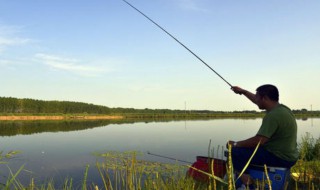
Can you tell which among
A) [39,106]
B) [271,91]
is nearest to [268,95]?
[271,91]

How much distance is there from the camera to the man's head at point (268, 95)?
14.5ft

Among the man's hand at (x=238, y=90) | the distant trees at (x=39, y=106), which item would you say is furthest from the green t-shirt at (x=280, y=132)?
the distant trees at (x=39, y=106)

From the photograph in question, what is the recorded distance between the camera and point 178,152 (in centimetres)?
1919

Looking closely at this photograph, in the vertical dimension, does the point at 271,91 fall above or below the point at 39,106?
below

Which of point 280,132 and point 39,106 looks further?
point 39,106

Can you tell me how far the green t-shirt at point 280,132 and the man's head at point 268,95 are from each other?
14 centimetres

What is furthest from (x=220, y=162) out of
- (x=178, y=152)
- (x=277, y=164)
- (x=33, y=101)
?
(x=33, y=101)

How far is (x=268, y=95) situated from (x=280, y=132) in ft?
1.73

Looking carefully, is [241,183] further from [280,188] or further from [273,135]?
[273,135]

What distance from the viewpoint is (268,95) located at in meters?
4.43

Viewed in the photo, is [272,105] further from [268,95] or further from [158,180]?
[158,180]

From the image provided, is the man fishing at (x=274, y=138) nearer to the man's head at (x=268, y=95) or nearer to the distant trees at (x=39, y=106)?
the man's head at (x=268, y=95)

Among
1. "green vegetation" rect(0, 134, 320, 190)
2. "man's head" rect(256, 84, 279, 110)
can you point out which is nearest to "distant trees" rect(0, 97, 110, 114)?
"green vegetation" rect(0, 134, 320, 190)

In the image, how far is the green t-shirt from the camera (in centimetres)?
420
